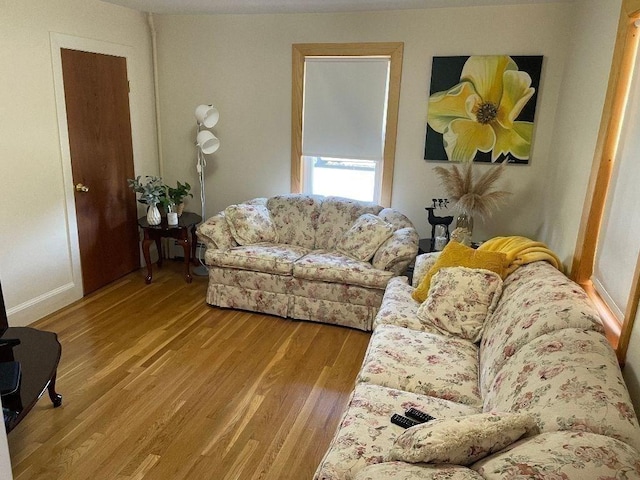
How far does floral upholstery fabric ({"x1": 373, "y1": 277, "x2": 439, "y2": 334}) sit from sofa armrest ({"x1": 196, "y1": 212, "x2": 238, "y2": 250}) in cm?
144

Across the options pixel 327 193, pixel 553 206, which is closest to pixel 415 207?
pixel 327 193

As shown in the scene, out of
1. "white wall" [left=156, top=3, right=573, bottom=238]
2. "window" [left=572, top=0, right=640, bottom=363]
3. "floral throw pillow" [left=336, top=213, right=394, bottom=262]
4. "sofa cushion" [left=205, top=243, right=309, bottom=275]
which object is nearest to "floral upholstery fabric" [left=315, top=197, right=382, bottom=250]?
"floral throw pillow" [left=336, top=213, right=394, bottom=262]

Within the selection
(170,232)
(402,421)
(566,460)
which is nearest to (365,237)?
(170,232)

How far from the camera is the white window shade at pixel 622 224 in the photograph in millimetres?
1991

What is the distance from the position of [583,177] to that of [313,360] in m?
2.03

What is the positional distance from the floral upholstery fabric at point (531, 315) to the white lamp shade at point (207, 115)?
2.98 metres

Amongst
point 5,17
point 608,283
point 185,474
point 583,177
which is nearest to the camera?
point 185,474

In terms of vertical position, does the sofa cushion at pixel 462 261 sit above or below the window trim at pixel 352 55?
below

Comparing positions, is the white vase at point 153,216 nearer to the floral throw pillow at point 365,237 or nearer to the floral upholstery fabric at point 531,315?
the floral throw pillow at point 365,237

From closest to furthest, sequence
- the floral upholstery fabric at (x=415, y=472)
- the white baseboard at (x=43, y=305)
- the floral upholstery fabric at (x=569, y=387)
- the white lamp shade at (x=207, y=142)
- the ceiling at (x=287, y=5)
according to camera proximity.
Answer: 1. the floral upholstery fabric at (x=415, y=472)
2. the floral upholstery fabric at (x=569, y=387)
3. the white baseboard at (x=43, y=305)
4. the ceiling at (x=287, y=5)
5. the white lamp shade at (x=207, y=142)

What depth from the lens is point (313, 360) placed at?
307cm

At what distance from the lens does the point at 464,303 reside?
256 cm

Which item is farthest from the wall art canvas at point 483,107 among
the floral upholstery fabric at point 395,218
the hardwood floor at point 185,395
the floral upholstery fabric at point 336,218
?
the hardwood floor at point 185,395

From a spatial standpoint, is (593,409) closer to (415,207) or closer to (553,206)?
(553,206)
